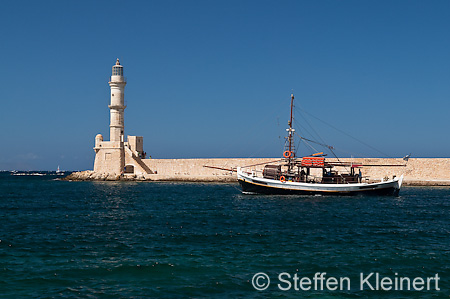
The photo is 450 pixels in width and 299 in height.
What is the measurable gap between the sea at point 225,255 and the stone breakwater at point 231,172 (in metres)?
24.3

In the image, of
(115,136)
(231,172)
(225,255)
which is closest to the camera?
(225,255)

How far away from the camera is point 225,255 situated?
11508mm

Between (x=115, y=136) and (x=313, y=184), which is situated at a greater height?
(x=115, y=136)

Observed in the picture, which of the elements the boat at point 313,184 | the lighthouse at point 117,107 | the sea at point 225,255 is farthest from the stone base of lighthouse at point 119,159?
the sea at point 225,255

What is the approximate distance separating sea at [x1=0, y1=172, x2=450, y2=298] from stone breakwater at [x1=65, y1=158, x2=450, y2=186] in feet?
79.7

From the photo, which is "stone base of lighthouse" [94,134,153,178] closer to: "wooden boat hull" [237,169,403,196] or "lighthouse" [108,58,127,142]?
"lighthouse" [108,58,127,142]

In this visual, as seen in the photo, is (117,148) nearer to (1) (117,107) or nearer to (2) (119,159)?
(2) (119,159)

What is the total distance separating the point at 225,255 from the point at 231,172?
Result: 3659 cm

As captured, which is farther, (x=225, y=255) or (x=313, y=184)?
(x=313, y=184)

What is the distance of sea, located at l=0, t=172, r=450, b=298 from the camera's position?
8.91 meters

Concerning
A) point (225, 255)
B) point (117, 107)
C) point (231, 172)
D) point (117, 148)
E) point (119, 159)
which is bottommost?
point (225, 255)

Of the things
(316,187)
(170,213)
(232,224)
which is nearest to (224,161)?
(316,187)

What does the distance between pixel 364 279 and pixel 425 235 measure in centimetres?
625

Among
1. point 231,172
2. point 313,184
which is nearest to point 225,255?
point 313,184
